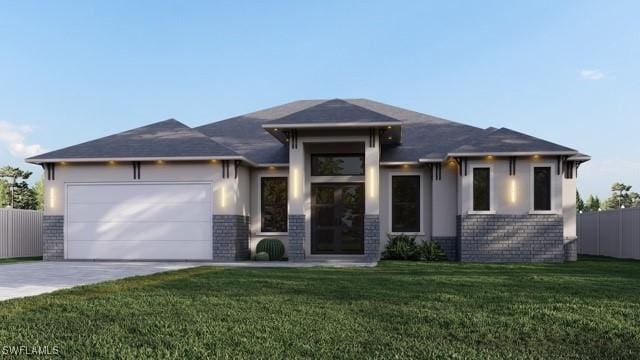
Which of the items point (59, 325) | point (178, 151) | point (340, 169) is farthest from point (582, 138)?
point (59, 325)

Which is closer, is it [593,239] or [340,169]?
[340,169]

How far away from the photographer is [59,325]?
224 inches

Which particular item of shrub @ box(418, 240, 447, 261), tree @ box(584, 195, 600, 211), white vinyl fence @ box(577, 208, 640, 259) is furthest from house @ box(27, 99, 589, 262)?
tree @ box(584, 195, 600, 211)

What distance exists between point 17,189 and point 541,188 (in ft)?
142

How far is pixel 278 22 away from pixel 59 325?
17860 mm

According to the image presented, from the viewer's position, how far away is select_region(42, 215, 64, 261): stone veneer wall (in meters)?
16.6

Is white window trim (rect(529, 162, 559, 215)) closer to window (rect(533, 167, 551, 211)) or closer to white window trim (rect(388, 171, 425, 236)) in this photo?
window (rect(533, 167, 551, 211))

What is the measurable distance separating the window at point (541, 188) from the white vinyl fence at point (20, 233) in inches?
717

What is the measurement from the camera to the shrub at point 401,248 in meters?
16.1

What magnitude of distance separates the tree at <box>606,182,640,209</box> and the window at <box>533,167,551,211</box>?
124ft

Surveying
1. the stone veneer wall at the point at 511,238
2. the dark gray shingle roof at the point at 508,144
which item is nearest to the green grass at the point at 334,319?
the stone veneer wall at the point at 511,238

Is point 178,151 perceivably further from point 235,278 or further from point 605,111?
A: point 605,111

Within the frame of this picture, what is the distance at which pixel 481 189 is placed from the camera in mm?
15766

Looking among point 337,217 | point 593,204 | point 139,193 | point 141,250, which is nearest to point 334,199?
point 337,217
